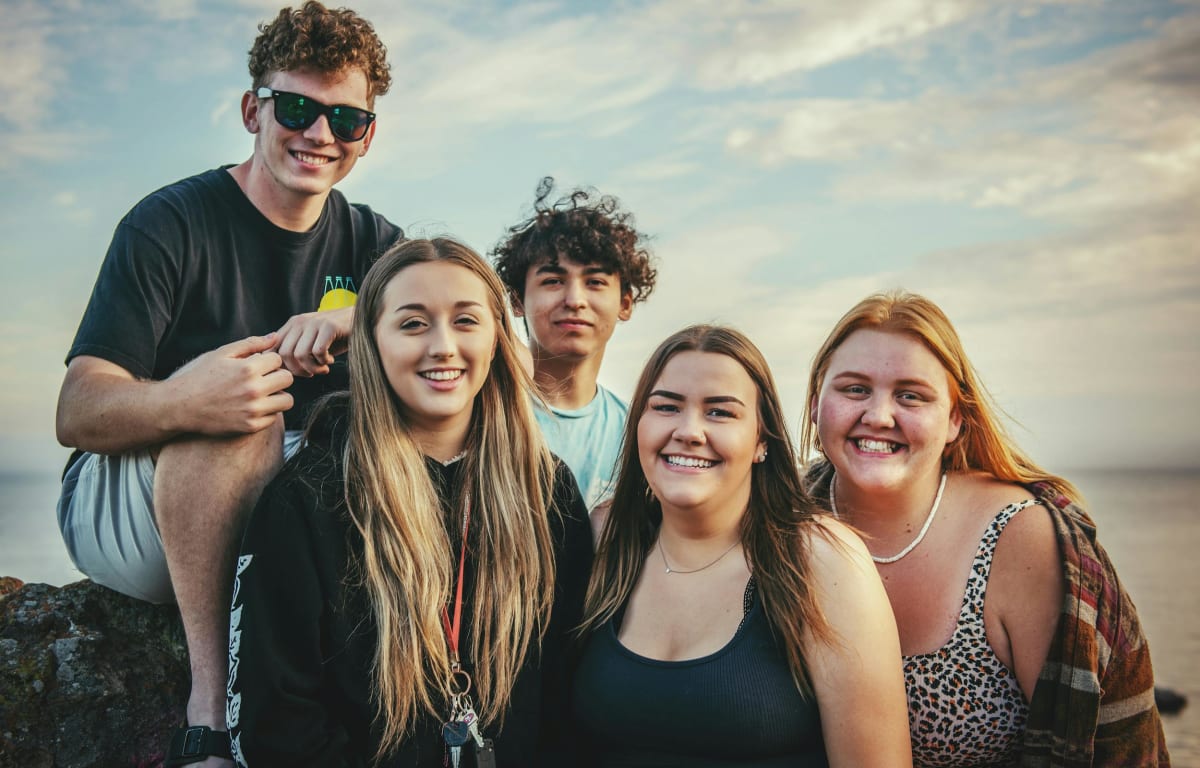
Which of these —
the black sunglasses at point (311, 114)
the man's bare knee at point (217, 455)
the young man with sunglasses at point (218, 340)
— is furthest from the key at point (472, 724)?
the black sunglasses at point (311, 114)

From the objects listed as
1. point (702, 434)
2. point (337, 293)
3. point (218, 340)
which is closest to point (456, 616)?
point (702, 434)

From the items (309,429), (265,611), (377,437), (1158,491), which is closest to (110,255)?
(309,429)

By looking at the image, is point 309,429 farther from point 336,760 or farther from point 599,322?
point 599,322

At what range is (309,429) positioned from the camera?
3.68m

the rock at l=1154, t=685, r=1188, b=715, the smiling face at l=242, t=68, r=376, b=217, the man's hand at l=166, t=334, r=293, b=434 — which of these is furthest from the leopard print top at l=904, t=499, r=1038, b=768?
the rock at l=1154, t=685, r=1188, b=715

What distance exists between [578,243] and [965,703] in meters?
3.47

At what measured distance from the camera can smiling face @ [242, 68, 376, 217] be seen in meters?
4.68

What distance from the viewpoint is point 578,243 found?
598 cm

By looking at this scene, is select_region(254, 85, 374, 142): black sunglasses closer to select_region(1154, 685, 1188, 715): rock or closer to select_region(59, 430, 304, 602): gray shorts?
select_region(59, 430, 304, 602): gray shorts

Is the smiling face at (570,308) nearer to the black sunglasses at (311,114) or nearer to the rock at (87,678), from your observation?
the black sunglasses at (311,114)

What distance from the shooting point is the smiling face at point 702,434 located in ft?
11.5

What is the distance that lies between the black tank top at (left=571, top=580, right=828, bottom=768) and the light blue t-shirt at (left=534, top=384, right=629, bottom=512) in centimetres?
188

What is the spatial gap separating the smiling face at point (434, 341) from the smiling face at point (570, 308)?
1.92 meters

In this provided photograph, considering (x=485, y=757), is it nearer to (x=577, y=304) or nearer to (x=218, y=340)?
(x=218, y=340)
